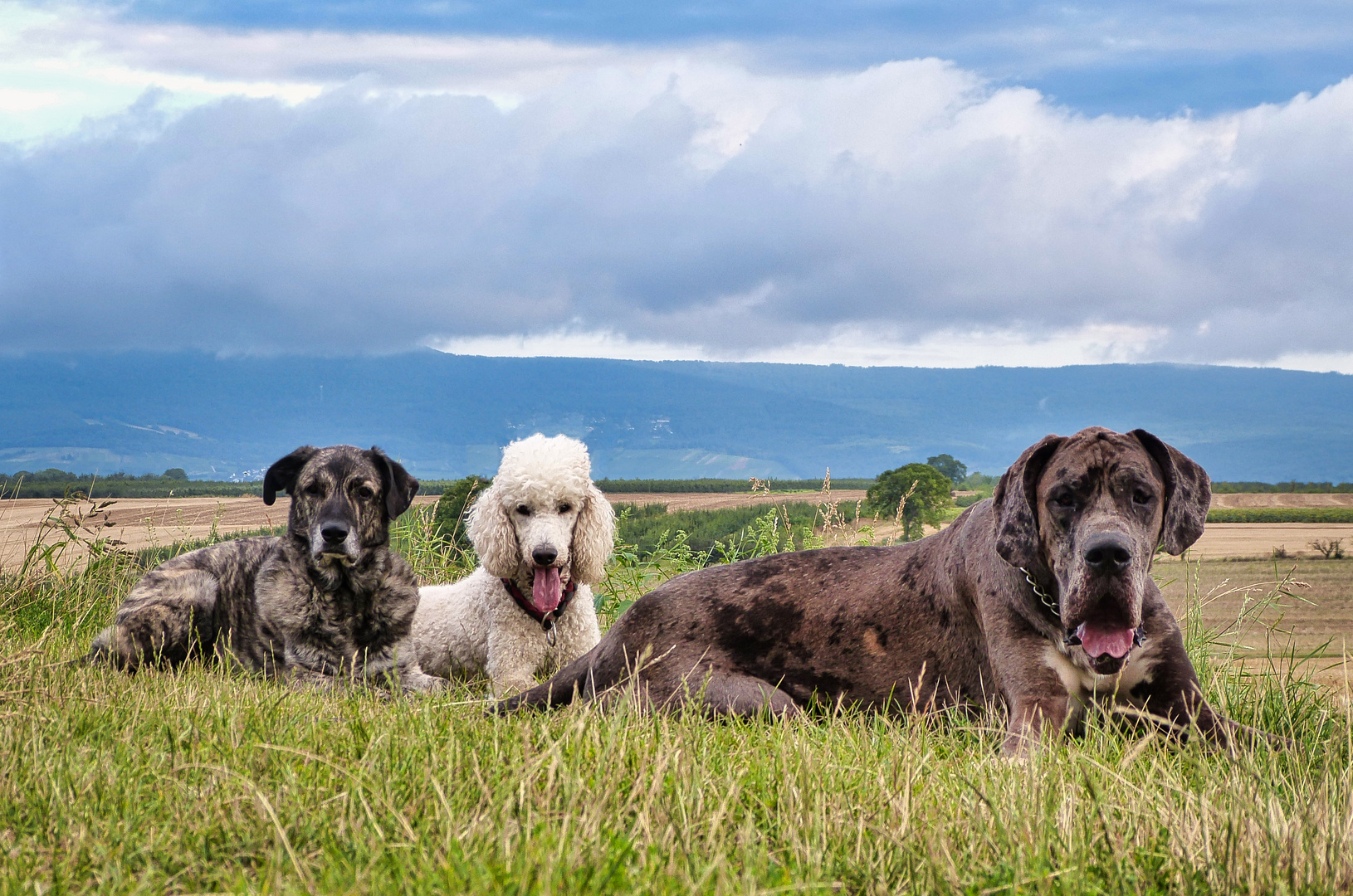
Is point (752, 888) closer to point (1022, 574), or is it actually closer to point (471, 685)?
point (1022, 574)

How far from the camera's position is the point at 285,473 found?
19.5ft

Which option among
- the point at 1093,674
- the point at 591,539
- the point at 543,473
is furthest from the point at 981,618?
the point at 543,473

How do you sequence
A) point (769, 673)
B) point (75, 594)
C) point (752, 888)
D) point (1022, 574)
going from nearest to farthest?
point (752, 888)
point (1022, 574)
point (769, 673)
point (75, 594)

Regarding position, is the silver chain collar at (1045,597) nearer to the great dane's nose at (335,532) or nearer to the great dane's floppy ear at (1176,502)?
the great dane's floppy ear at (1176,502)

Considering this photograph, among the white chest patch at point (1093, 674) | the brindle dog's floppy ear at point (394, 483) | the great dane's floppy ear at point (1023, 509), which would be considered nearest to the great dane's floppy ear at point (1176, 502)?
the great dane's floppy ear at point (1023, 509)

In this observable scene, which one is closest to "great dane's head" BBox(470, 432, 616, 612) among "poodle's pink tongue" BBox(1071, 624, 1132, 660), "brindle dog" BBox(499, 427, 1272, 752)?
"brindle dog" BBox(499, 427, 1272, 752)

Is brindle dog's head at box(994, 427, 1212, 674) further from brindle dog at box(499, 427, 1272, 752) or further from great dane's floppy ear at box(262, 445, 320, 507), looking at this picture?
great dane's floppy ear at box(262, 445, 320, 507)

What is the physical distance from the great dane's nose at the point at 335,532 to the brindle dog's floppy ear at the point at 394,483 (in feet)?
1.07

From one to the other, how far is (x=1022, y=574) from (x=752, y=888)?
251 centimetres

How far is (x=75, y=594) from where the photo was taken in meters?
8.09

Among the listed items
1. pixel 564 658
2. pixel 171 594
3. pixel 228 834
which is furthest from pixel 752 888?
pixel 171 594

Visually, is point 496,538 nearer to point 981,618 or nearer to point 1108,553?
point 981,618

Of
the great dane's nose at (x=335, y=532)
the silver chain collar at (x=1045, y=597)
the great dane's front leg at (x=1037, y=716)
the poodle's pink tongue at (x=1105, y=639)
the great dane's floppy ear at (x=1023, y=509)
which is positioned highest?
the great dane's floppy ear at (x=1023, y=509)

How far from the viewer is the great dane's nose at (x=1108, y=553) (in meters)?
3.64
